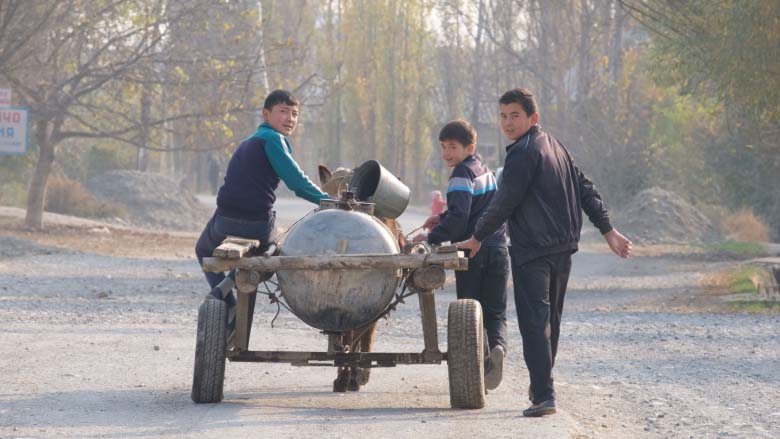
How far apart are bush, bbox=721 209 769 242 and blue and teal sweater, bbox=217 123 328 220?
2698 cm

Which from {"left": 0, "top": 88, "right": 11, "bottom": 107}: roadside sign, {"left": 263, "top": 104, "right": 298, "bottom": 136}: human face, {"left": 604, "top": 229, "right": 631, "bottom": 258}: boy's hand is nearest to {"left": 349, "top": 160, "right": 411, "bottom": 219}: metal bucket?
{"left": 263, "top": 104, "right": 298, "bottom": 136}: human face

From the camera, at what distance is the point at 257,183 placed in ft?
29.7

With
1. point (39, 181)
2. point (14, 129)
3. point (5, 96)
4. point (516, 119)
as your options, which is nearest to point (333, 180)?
point (516, 119)

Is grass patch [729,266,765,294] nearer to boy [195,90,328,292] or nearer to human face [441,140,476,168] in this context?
human face [441,140,476,168]

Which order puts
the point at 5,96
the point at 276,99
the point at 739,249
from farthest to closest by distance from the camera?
the point at 739,249
the point at 5,96
the point at 276,99

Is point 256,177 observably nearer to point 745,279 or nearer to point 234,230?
point 234,230

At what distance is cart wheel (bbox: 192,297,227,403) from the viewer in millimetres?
8086

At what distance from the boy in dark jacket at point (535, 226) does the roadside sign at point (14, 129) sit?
58.5 feet

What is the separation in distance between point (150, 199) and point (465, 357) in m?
34.2

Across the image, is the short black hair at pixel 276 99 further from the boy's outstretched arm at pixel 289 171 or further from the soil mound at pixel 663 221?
the soil mound at pixel 663 221

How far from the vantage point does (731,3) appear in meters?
18.4

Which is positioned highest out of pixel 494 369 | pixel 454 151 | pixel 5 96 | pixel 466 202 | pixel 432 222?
pixel 5 96

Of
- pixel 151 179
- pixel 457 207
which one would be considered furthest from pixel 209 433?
pixel 151 179

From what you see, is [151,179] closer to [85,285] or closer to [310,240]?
[85,285]
